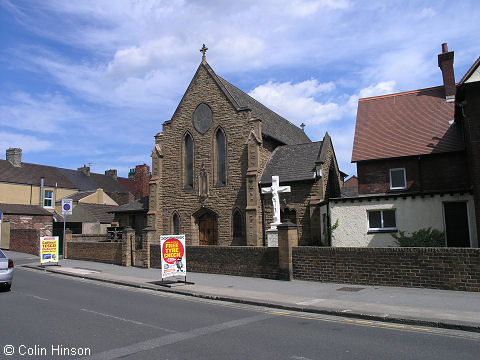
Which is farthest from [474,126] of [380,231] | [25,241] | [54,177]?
[54,177]

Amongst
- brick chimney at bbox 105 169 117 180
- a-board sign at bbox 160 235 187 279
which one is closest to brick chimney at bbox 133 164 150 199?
a-board sign at bbox 160 235 187 279

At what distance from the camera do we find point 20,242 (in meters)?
31.3

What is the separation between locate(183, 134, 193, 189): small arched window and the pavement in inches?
422

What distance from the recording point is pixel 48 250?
2186 centimetres

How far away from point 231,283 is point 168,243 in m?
2.84

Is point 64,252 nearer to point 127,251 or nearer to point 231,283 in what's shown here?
point 127,251

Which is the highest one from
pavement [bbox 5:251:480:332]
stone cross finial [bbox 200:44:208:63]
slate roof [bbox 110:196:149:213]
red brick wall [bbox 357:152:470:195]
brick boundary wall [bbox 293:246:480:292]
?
stone cross finial [bbox 200:44:208:63]

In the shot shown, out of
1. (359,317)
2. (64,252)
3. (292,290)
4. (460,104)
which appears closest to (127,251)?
(64,252)

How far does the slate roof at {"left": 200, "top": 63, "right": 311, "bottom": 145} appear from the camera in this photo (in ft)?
87.8

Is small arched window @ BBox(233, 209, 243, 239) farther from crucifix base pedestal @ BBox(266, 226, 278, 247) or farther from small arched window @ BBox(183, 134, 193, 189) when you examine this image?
crucifix base pedestal @ BBox(266, 226, 278, 247)

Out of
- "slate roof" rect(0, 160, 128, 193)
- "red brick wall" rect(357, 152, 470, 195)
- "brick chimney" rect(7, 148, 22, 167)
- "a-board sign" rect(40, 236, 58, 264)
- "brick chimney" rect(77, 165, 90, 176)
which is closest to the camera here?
"red brick wall" rect(357, 152, 470, 195)

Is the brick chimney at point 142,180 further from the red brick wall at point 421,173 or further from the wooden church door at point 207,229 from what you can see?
the red brick wall at point 421,173

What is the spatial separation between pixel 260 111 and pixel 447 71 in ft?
42.4

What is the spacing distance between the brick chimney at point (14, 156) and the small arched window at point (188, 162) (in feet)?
91.8
